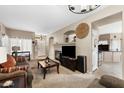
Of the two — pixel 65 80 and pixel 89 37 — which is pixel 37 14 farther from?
pixel 65 80

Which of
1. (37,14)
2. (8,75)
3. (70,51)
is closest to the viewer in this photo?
(8,75)

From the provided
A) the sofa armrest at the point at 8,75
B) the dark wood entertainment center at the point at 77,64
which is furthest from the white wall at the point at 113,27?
the sofa armrest at the point at 8,75

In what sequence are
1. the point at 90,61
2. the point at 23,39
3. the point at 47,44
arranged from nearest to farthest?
the point at 90,61, the point at 23,39, the point at 47,44

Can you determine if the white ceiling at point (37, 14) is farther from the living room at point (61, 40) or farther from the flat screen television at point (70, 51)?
the flat screen television at point (70, 51)

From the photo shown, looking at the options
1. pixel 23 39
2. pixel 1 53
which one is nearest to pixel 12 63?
pixel 1 53

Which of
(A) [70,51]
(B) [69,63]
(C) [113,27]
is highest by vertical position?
(C) [113,27]

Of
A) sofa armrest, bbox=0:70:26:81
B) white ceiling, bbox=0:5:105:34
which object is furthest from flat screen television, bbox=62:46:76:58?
sofa armrest, bbox=0:70:26:81

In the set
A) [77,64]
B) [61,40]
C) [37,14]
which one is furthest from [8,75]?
[61,40]

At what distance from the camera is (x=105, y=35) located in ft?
25.4

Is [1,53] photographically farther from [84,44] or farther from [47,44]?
[47,44]

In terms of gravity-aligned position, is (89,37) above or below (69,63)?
above

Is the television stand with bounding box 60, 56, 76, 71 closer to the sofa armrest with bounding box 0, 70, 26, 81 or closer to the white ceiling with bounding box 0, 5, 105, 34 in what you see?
the white ceiling with bounding box 0, 5, 105, 34

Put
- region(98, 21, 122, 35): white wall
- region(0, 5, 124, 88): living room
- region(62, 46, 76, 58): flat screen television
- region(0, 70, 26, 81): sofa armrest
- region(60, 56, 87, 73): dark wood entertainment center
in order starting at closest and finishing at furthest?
region(0, 70, 26, 81): sofa armrest
region(0, 5, 124, 88): living room
region(60, 56, 87, 73): dark wood entertainment center
region(62, 46, 76, 58): flat screen television
region(98, 21, 122, 35): white wall
